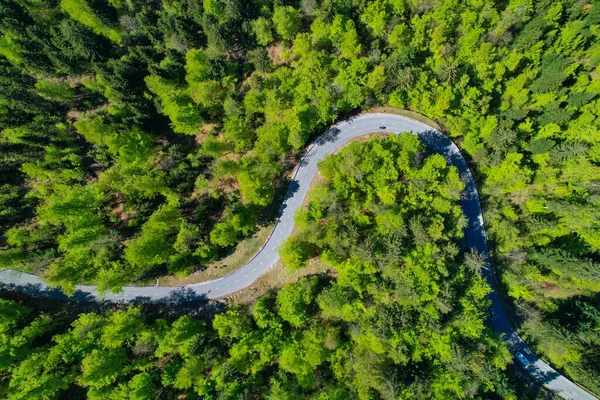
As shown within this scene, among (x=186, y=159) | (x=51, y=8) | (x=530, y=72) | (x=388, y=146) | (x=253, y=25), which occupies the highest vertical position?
(x=51, y=8)

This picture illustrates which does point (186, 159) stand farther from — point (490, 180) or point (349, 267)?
point (490, 180)

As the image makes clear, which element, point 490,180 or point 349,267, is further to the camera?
point 490,180

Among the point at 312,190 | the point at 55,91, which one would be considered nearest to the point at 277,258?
the point at 312,190

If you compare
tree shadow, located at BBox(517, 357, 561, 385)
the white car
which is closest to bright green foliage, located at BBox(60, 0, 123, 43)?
the white car

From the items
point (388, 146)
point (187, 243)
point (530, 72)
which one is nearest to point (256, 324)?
point (187, 243)

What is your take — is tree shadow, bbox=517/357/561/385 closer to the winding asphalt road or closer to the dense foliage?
the winding asphalt road

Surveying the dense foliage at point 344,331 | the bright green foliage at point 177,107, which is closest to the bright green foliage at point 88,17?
the bright green foliage at point 177,107

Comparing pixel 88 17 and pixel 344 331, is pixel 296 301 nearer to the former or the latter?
pixel 344 331
